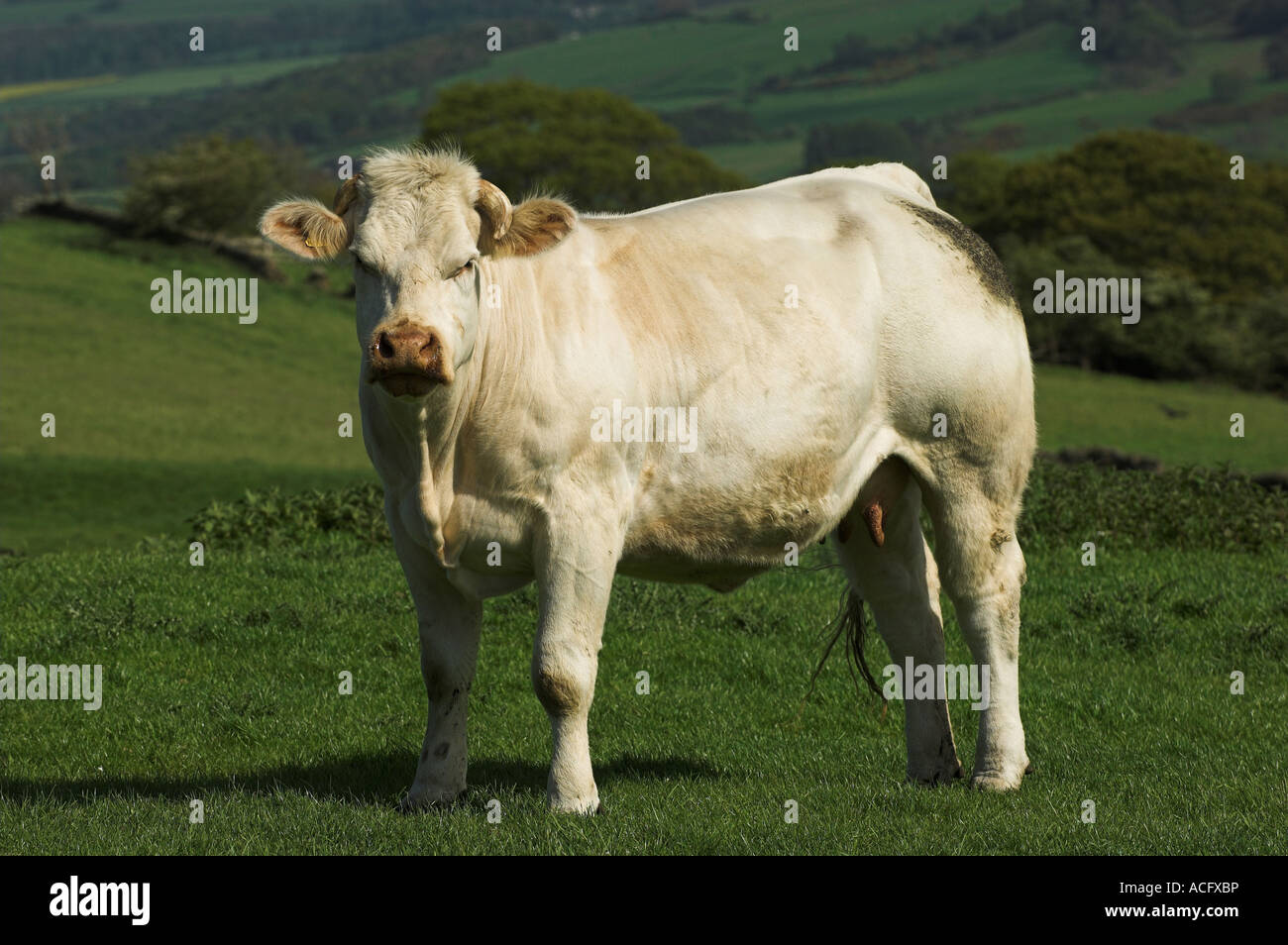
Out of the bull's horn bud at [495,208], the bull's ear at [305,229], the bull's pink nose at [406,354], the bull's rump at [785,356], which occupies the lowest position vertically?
the bull's rump at [785,356]

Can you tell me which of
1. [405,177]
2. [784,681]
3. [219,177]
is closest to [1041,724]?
[784,681]

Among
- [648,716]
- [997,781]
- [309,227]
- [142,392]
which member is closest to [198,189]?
[142,392]

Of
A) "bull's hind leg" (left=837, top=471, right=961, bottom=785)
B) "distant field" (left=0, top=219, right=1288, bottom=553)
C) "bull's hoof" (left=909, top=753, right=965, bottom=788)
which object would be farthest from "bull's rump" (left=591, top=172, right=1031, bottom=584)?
"distant field" (left=0, top=219, right=1288, bottom=553)

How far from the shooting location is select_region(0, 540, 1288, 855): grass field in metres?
7.04

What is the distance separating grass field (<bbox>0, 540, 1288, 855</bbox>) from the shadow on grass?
1.0 inches

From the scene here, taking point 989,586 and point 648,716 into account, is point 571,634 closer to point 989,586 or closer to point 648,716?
point 989,586

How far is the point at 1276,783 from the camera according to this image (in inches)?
332

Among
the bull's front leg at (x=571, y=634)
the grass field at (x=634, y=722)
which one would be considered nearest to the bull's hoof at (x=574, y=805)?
the bull's front leg at (x=571, y=634)

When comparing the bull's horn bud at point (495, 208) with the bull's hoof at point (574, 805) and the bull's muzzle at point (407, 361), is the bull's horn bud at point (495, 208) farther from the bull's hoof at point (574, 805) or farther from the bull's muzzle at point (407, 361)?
the bull's hoof at point (574, 805)

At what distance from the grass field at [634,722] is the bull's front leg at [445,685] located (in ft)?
0.66

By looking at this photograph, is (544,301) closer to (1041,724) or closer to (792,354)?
(792,354)

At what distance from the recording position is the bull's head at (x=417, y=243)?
21.1 feet

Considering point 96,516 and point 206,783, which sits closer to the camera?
point 206,783

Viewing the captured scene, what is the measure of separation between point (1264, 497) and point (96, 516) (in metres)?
18.3
